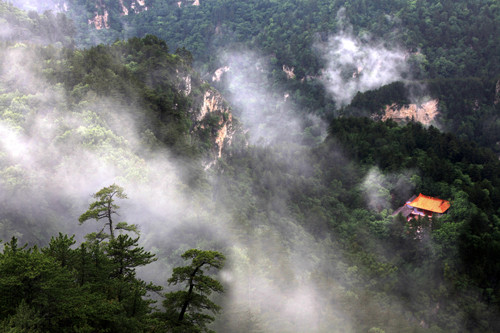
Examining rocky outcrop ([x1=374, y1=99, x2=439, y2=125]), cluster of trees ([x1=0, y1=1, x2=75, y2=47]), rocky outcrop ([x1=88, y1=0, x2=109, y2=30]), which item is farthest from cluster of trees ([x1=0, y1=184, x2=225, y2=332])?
rocky outcrop ([x1=88, y1=0, x2=109, y2=30])

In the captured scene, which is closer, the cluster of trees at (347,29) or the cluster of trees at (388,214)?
the cluster of trees at (388,214)

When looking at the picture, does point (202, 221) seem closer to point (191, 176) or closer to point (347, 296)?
point (191, 176)

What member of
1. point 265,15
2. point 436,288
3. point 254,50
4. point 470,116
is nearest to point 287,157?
point 436,288

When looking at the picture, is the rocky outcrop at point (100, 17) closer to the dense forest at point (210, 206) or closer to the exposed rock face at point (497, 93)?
the dense forest at point (210, 206)

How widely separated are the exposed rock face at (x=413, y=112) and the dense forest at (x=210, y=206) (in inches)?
45.3

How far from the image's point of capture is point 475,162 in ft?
301

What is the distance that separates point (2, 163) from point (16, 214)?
20.8 ft

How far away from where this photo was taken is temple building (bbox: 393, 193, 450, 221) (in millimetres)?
81188

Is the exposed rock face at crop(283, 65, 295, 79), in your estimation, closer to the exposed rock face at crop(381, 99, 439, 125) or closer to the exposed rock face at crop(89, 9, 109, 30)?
the exposed rock face at crop(381, 99, 439, 125)

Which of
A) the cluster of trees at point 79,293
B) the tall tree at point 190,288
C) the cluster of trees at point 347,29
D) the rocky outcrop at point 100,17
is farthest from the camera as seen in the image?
the rocky outcrop at point 100,17

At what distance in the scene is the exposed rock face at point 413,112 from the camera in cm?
12725

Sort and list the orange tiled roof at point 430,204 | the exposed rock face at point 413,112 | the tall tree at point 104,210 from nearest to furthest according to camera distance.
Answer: the tall tree at point 104,210
the orange tiled roof at point 430,204
the exposed rock face at point 413,112

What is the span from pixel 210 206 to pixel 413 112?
267ft

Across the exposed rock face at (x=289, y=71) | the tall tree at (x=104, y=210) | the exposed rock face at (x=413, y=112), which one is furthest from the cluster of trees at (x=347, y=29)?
the tall tree at (x=104, y=210)
